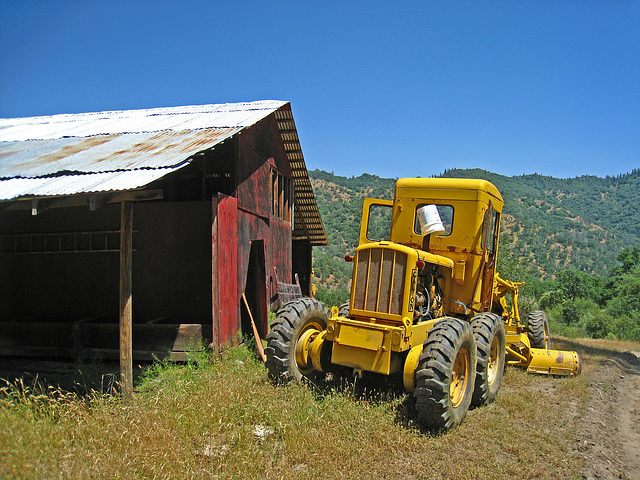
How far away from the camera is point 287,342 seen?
6.30 m

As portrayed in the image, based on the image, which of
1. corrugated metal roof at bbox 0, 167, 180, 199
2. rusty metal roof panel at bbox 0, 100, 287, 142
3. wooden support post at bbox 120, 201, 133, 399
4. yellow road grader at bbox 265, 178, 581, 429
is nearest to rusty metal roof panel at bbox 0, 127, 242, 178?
corrugated metal roof at bbox 0, 167, 180, 199

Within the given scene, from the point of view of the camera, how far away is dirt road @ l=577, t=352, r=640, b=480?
467cm

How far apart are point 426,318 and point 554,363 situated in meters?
3.19

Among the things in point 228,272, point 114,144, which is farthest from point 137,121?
point 228,272

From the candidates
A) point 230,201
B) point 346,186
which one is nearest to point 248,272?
point 230,201

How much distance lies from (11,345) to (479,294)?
8.30 meters

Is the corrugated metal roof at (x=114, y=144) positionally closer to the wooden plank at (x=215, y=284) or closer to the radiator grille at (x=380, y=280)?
the wooden plank at (x=215, y=284)

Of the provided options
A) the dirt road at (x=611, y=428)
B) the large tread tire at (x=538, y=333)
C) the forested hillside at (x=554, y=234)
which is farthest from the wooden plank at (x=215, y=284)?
the forested hillside at (x=554, y=234)

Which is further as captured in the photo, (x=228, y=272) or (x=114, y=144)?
(x=114, y=144)

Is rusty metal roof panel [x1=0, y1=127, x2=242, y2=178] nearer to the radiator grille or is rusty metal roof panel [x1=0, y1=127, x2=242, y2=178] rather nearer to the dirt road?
the radiator grille

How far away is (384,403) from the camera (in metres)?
5.66

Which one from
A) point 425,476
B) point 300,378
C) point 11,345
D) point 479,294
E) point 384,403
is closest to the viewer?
point 425,476

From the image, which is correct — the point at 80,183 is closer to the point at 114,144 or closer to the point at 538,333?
the point at 114,144

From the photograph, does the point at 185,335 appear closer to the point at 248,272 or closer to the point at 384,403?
the point at 248,272
